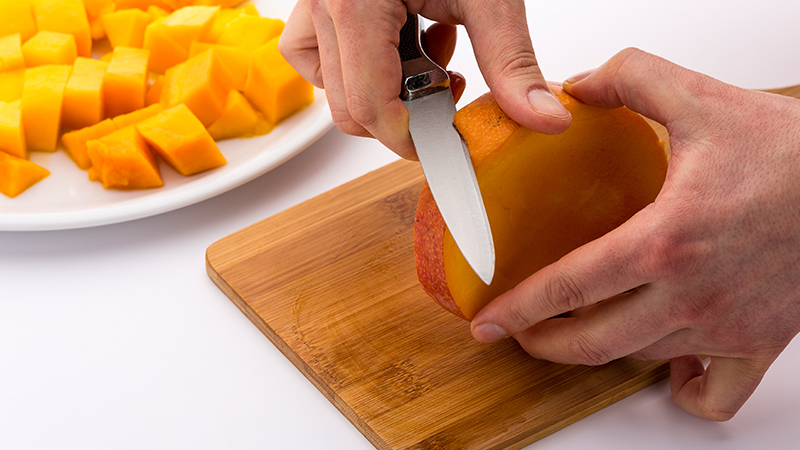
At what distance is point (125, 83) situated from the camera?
203cm

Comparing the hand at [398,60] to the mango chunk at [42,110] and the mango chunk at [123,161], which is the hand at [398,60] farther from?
the mango chunk at [42,110]

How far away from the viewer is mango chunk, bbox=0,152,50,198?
185 centimetres

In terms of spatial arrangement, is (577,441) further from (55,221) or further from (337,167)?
(55,221)

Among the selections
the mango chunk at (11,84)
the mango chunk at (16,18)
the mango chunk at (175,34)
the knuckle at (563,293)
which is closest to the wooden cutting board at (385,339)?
the knuckle at (563,293)

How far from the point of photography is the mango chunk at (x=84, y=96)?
78.0 inches

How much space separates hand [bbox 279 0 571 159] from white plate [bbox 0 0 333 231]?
58 centimetres

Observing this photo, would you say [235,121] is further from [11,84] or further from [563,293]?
[563,293]

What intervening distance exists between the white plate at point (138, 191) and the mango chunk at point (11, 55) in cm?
33

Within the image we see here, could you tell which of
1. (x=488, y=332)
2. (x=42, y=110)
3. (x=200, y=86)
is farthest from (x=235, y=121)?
(x=488, y=332)

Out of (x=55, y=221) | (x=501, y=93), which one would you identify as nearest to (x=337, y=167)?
(x=55, y=221)

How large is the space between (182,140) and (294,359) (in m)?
0.71

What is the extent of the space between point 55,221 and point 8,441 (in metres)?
0.54

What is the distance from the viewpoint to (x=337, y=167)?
2027 millimetres

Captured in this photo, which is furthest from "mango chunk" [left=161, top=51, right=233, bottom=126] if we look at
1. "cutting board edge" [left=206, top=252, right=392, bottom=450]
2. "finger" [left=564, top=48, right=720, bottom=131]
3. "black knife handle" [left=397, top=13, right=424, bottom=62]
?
"finger" [left=564, top=48, right=720, bottom=131]
